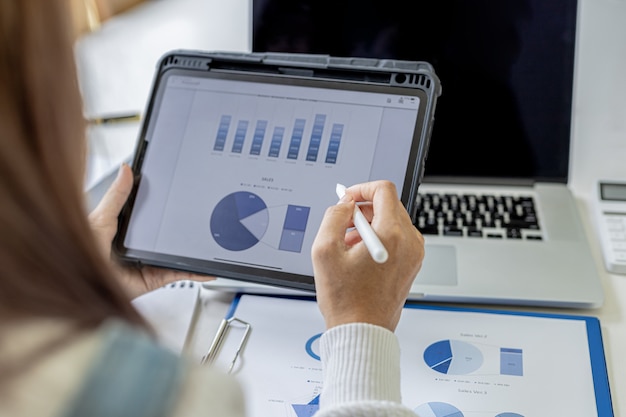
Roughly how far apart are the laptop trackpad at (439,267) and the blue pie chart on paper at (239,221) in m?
0.19

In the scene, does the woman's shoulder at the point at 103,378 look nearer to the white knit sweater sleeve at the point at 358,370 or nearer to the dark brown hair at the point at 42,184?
the dark brown hair at the point at 42,184

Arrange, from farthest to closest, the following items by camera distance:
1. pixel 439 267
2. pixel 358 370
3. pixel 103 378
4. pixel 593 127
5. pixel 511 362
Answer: pixel 593 127
pixel 439 267
pixel 511 362
pixel 358 370
pixel 103 378

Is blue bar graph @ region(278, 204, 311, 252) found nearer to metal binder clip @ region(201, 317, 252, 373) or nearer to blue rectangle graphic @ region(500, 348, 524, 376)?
metal binder clip @ region(201, 317, 252, 373)

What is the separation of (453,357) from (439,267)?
5.3 inches

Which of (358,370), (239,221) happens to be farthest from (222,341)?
(358,370)

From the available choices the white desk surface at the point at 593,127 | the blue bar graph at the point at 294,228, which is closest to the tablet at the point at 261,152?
the blue bar graph at the point at 294,228

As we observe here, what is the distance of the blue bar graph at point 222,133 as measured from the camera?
75 centimetres

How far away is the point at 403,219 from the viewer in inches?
23.5

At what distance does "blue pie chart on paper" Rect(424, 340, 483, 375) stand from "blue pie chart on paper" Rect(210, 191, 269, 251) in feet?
0.67

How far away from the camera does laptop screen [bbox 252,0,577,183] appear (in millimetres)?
853

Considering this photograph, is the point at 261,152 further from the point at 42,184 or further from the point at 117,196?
the point at 42,184

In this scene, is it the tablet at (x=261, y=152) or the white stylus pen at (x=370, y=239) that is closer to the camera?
the white stylus pen at (x=370, y=239)

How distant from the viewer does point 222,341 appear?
711mm

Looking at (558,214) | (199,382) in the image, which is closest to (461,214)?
(558,214)
